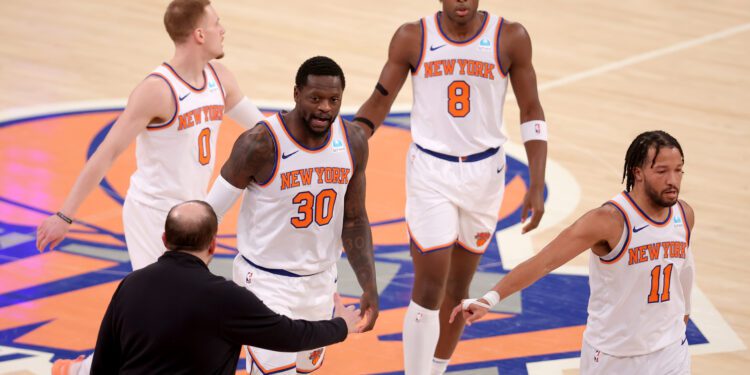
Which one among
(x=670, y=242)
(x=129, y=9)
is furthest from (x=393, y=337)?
(x=129, y=9)

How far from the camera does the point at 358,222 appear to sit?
17.7ft

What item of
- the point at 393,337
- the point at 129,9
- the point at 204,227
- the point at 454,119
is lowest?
the point at 393,337

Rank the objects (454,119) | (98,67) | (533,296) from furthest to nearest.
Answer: (98,67), (533,296), (454,119)

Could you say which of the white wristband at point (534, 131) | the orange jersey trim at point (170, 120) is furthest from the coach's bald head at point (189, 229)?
the white wristband at point (534, 131)

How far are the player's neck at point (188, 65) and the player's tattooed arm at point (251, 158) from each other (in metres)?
0.89

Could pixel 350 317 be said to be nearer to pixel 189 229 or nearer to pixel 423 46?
pixel 189 229

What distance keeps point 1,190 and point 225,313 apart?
218 inches

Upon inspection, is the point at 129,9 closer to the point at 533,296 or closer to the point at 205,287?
the point at 533,296

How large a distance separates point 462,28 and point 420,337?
67.0 inches

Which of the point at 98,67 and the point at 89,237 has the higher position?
the point at 98,67

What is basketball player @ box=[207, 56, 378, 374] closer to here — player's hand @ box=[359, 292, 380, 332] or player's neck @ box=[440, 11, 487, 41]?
player's hand @ box=[359, 292, 380, 332]

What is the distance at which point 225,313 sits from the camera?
4.05 metres

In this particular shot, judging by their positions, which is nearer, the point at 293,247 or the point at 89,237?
the point at 293,247

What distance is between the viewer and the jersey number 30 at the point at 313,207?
204 inches
